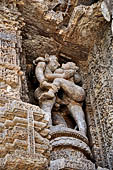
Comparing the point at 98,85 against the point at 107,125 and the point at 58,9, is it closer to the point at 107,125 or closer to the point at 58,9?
the point at 107,125

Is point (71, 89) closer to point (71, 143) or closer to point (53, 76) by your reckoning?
point (53, 76)

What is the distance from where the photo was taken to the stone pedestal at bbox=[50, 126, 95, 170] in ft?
18.0

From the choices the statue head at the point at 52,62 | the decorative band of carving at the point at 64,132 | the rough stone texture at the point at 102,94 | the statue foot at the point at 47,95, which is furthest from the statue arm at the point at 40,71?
the decorative band of carving at the point at 64,132

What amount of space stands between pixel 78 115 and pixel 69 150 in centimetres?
76

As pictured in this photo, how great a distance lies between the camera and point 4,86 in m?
5.75

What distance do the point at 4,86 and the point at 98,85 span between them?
5.05 ft

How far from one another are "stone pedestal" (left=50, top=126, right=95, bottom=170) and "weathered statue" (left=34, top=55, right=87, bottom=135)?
0.90 ft

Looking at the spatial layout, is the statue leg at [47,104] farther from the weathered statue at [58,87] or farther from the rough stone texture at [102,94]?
the rough stone texture at [102,94]

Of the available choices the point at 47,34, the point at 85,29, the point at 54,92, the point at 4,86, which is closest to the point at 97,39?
the point at 85,29

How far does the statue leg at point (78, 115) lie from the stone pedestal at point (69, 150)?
0.26 m

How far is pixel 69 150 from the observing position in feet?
18.8

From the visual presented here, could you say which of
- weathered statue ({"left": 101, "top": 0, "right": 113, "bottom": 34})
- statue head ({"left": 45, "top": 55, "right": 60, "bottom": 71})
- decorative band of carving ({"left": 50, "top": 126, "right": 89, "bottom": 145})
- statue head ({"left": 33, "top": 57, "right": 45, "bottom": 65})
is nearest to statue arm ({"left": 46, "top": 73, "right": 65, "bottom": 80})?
statue head ({"left": 45, "top": 55, "right": 60, "bottom": 71})

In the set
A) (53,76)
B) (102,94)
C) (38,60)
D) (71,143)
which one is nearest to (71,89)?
(53,76)

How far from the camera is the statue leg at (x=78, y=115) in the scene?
20.4 feet
